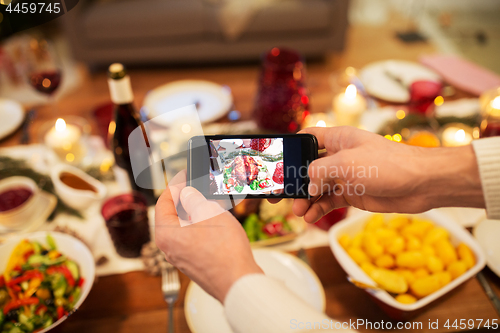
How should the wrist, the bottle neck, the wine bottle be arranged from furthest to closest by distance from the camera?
the wine bottle < the bottle neck < the wrist

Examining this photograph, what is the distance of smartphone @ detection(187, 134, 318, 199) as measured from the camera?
63cm

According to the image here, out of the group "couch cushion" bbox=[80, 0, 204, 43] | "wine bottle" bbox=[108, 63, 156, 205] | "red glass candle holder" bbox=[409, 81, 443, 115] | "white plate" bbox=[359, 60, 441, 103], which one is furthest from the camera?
"couch cushion" bbox=[80, 0, 204, 43]

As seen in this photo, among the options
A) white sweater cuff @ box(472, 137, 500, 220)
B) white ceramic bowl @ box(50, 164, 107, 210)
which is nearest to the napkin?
white sweater cuff @ box(472, 137, 500, 220)

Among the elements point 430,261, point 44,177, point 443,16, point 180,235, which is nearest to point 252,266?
point 180,235

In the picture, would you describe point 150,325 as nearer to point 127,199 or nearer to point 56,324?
point 56,324

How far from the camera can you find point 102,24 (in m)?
2.09

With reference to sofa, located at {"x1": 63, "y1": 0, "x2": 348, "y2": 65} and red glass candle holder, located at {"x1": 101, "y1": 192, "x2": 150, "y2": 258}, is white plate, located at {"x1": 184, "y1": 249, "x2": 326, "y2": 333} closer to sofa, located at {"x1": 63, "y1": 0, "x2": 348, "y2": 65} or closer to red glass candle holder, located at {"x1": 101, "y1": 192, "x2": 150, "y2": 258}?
red glass candle holder, located at {"x1": 101, "y1": 192, "x2": 150, "y2": 258}

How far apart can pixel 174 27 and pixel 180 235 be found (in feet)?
6.35

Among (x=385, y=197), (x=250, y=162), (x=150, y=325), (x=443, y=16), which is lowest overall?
(x=150, y=325)

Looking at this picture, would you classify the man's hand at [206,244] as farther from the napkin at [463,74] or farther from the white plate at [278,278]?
the napkin at [463,74]

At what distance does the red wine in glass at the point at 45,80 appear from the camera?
1.09m

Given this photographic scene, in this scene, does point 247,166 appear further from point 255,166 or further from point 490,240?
point 490,240

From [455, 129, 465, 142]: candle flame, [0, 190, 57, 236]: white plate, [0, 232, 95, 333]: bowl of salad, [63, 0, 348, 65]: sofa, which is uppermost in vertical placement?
[63, 0, 348, 65]: sofa

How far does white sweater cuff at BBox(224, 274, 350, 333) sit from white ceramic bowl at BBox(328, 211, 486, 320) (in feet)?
0.76
